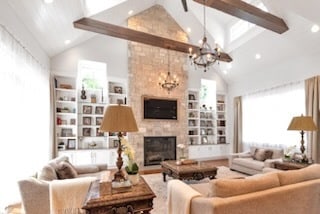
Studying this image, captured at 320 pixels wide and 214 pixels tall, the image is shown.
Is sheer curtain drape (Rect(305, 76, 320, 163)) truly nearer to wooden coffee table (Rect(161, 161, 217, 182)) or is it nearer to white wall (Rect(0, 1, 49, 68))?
wooden coffee table (Rect(161, 161, 217, 182))

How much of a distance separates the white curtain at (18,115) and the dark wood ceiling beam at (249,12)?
12.7 feet

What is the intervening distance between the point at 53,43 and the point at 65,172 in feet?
11.4

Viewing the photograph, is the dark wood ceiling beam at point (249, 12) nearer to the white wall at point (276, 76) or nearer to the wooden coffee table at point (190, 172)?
the white wall at point (276, 76)

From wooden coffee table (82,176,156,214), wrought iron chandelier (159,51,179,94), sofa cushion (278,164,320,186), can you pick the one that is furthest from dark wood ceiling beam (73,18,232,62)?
sofa cushion (278,164,320,186)

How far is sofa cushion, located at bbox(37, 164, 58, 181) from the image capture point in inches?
116

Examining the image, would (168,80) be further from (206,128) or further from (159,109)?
(206,128)

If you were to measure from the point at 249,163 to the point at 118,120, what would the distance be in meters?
4.57

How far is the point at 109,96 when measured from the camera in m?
6.77

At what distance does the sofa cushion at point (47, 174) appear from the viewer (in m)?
2.94

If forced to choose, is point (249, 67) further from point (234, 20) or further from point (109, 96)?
point (109, 96)

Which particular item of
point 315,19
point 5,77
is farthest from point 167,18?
point 5,77

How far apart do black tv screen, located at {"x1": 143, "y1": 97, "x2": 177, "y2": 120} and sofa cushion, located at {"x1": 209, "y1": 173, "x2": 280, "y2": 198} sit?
16.5 feet

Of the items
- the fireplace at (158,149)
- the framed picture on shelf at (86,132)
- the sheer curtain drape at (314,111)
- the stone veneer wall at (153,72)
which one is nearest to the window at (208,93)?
the stone veneer wall at (153,72)

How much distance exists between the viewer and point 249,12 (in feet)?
15.0
